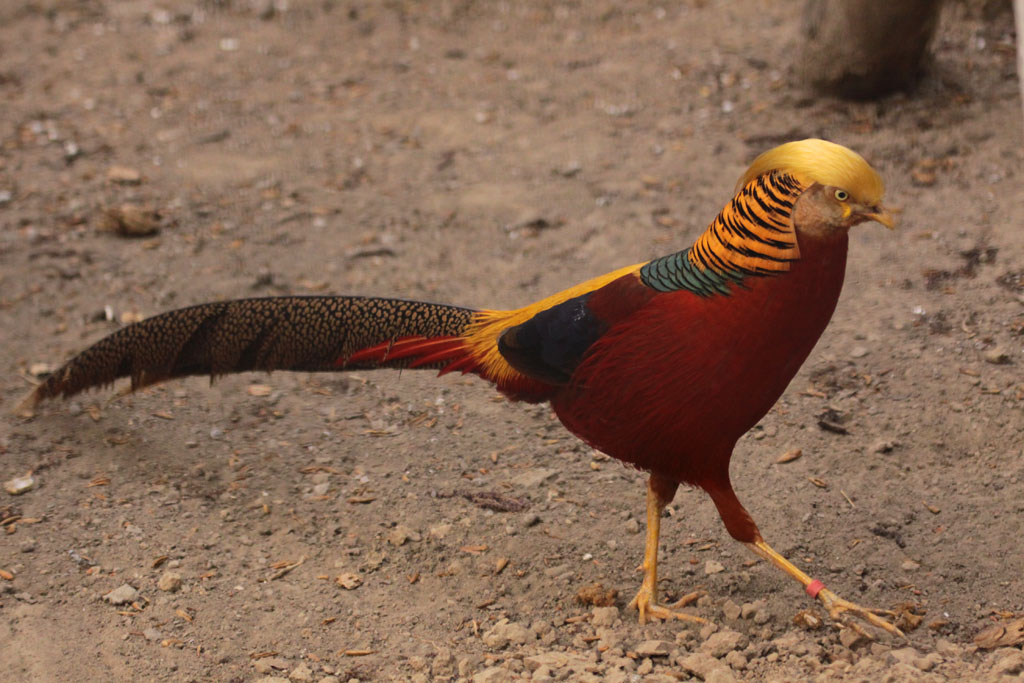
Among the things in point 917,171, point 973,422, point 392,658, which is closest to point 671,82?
point 917,171

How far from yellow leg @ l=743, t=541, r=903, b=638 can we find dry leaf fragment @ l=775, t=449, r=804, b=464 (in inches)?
29.0

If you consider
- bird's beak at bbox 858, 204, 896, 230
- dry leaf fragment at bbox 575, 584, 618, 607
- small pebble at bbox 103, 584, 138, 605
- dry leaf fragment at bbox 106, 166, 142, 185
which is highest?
bird's beak at bbox 858, 204, 896, 230

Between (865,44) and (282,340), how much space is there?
3586 millimetres

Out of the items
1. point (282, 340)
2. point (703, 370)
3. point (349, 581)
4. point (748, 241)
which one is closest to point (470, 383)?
point (282, 340)

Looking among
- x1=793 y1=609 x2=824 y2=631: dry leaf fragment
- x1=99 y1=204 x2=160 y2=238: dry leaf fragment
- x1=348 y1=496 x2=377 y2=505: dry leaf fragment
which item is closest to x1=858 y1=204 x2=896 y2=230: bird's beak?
x1=793 y1=609 x2=824 y2=631: dry leaf fragment

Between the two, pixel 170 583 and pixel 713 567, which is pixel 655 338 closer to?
pixel 713 567

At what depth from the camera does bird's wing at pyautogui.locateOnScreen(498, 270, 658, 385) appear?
276cm

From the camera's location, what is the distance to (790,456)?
11.8ft

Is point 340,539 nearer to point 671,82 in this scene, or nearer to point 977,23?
point 671,82

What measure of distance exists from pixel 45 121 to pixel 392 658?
16.0 feet

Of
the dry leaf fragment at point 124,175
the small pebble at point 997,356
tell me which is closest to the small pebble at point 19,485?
the dry leaf fragment at point 124,175

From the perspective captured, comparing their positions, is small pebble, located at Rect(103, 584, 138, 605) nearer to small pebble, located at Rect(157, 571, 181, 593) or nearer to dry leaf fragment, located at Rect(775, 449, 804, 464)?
small pebble, located at Rect(157, 571, 181, 593)

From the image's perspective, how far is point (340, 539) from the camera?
338 cm

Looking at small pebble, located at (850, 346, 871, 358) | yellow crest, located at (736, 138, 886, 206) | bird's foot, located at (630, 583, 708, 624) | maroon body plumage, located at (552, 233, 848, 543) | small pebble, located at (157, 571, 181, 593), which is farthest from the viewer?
small pebble, located at (850, 346, 871, 358)
